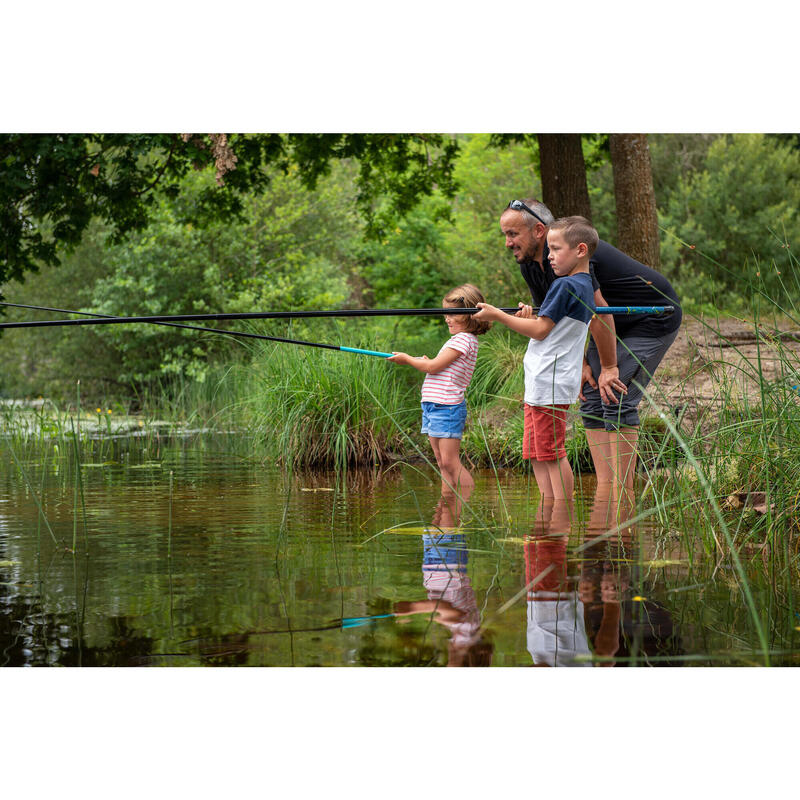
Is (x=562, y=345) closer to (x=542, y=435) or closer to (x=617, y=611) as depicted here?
(x=542, y=435)

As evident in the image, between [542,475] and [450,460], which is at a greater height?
[450,460]

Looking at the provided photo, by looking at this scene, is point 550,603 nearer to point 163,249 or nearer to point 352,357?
point 352,357

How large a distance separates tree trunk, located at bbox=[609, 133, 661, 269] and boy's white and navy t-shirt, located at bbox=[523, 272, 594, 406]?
6517 millimetres

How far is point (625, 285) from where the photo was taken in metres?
5.75

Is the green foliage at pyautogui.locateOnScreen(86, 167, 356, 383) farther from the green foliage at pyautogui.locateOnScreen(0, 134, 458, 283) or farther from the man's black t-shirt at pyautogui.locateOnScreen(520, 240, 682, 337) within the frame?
the man's black t-shirt at pyautogui.locateOnScreen(520, 240, 682, 337)

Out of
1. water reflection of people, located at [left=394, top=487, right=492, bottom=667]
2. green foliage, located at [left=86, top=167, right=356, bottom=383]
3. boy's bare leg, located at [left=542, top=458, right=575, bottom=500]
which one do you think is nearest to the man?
boy's bare leg, located at [left=542, top=458, right=575, bottom=500]

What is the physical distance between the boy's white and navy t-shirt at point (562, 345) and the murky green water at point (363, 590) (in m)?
0.69

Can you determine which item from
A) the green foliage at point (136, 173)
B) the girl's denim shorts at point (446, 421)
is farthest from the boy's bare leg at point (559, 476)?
the green foliage at point (136, 173)

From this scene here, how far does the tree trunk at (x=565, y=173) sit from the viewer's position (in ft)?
37.8

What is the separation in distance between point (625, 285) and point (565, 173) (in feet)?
20.2

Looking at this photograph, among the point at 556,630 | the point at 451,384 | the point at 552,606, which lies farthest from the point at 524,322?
the point at 556,630

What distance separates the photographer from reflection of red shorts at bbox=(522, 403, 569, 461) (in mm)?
5586

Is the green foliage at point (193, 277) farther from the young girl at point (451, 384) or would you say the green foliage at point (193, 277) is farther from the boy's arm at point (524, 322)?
the boy's arm at point (524, 322)

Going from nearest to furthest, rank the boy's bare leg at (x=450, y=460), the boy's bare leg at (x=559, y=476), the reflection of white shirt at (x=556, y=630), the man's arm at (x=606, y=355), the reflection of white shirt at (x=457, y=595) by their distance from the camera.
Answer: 1. the reflection of white shirt at (x=556, y=630)
2. the reflection of white shirt at (x=457, y=595)
3. the man's arm at (x=606, y=355)
4. the boy's bare leg at (x=559, y=476)
5. the boy's bare leg at (x=450, y=460)
